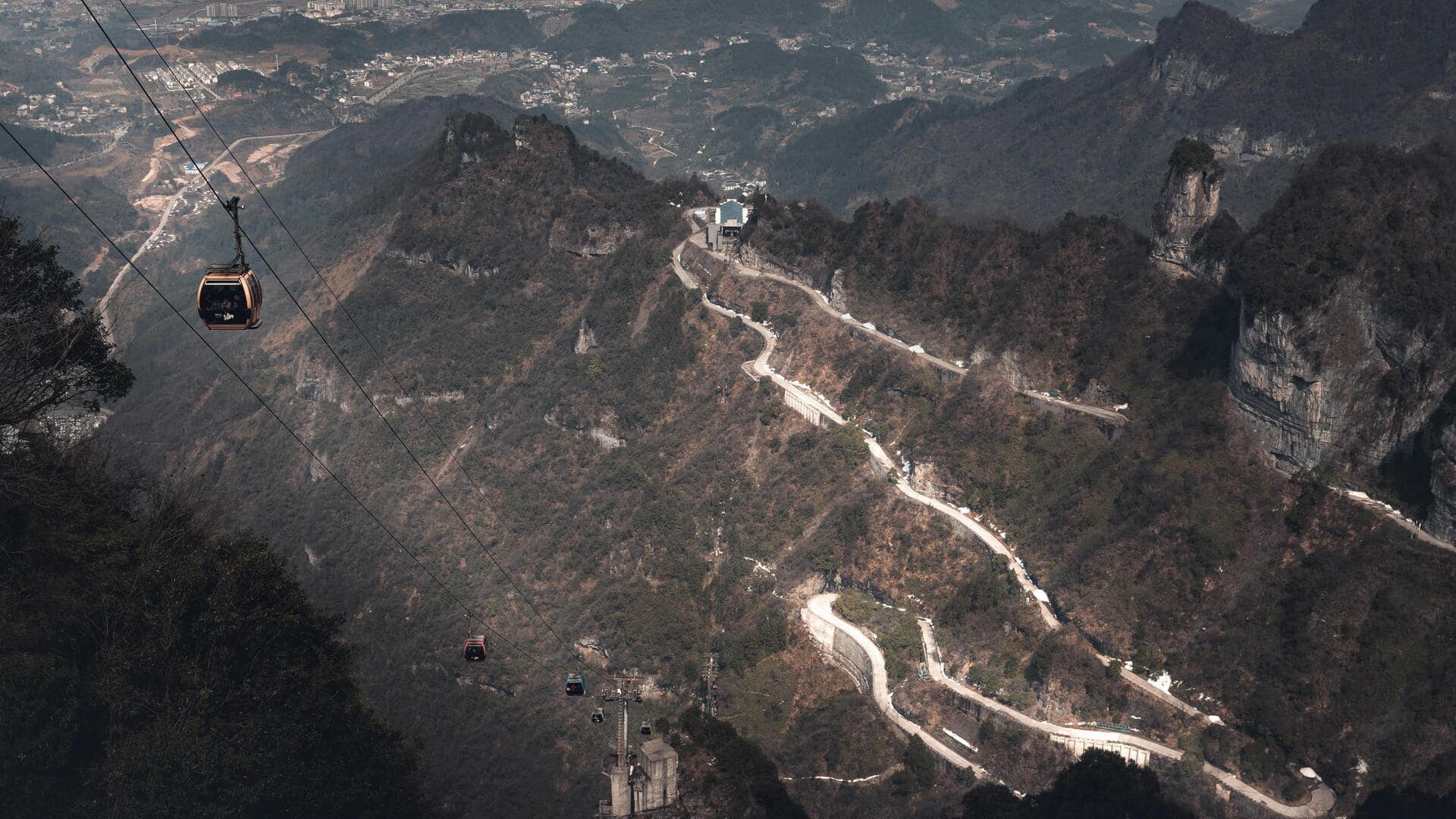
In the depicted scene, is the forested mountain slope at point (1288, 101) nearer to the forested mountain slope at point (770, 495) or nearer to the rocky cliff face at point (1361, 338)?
the forested mountain slope at point (770, 495)

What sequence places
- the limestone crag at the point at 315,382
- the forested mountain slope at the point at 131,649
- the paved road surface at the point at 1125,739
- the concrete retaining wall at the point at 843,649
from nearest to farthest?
the forested mountain slope at the point at 131,649, the paved road surface at the point at 1125,739, the concrete retaining wall at the point at 843,649, the limestone crag at the point at 315,382

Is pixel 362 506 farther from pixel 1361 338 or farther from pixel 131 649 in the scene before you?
pixel 1361 338

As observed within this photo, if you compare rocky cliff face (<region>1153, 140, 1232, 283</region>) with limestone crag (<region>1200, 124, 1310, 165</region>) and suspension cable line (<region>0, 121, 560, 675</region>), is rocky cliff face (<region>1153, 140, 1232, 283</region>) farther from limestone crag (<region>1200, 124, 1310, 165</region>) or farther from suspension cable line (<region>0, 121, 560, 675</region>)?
limestone crag (<region>1200, 124, 1310, 165</region>)


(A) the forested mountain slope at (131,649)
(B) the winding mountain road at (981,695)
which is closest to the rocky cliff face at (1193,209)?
(B) the winding mountain road at (981,695)

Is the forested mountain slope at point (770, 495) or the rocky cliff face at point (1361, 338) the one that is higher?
the rocky cliff face at point (1361, 338)

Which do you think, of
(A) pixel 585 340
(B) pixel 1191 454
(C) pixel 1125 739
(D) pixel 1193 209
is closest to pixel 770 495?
(B) pixel 1191 454

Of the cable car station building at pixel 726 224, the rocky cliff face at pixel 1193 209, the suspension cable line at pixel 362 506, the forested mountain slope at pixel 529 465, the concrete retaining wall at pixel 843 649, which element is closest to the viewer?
the concrete retaining wall at pixel 843 649

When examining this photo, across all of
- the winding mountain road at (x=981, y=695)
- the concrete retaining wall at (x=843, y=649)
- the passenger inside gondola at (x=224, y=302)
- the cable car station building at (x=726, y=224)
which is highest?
the passenger inside gondola at (x=224, y=302)

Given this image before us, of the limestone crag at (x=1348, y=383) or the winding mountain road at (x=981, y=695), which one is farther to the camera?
the limestone crag at (x=1348, y=383)
